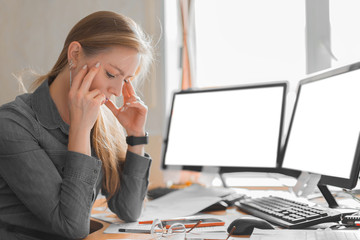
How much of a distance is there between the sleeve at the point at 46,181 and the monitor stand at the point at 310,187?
671mm

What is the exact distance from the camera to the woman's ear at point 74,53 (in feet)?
3.59

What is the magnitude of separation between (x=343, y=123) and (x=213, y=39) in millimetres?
1391

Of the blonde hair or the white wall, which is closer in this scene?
the blonde hair

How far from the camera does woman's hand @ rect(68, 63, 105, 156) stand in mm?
1024

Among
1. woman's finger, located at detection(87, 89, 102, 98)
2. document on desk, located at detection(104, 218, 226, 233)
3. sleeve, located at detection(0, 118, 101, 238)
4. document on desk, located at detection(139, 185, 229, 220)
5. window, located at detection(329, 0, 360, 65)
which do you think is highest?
window, located at detection(329, 0, 360, 65)

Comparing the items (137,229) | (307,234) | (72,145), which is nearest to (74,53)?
(72,145)

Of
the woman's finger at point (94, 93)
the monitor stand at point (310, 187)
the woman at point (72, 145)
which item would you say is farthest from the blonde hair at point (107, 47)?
the monitor stand at point (310, 187)

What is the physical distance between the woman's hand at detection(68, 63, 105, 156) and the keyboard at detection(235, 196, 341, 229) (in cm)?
52

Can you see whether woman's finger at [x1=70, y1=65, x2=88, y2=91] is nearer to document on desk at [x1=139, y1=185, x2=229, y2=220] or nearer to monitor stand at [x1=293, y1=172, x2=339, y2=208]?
document on desk at [x1=139, y1=185, x2=229, y2=220]

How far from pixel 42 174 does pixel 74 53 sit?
36 centimetres

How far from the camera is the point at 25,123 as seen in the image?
3.38 ft

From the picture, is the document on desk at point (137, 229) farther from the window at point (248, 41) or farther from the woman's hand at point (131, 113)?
the window at point (248, 41)

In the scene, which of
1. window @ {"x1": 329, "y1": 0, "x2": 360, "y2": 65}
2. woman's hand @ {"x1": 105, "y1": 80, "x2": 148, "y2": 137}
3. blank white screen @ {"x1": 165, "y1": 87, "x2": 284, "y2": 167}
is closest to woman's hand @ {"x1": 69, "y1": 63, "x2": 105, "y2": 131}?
woman's hand @ {"x1": 105, "y1": 80, "x2": 148, "y2": 137}

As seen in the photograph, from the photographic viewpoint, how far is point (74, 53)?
111cm
